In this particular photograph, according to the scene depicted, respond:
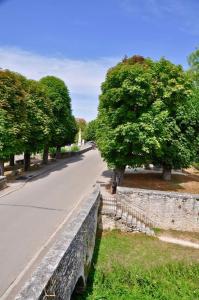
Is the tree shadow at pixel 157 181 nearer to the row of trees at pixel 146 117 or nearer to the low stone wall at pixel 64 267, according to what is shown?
the row of trees at pixel 146 117

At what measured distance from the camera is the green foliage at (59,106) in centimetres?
3547

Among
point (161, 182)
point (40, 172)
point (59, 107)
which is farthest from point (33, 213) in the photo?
point (59, 107)

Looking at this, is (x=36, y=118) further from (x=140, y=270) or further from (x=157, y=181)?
(x=140, y=270)

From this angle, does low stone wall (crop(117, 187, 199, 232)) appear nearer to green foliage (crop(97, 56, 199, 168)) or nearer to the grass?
the grass

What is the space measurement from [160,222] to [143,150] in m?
4.54

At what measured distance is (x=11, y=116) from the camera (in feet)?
79.0

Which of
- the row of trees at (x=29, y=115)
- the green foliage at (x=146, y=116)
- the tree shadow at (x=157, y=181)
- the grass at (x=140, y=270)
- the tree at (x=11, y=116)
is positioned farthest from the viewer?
the tree shadow at (x=157, y=181)

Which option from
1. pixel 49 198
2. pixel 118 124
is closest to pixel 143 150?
pixel 118 124

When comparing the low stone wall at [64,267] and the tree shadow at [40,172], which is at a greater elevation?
the tree shadow at [40,172]

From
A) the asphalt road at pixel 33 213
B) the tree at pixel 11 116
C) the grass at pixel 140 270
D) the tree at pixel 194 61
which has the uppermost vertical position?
the tree at pixel 194 61

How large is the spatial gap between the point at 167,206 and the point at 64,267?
41.9 feet

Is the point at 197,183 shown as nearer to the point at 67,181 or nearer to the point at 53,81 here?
the point at 67,181

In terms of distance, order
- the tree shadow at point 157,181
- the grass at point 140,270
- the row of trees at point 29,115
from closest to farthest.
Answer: the grass at point 140,270
the row of trees at point 29,115
the tree shadow at point 157,181

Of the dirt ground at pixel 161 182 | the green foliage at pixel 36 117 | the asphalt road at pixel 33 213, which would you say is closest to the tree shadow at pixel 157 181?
the dirt ground at pixel 161 182
